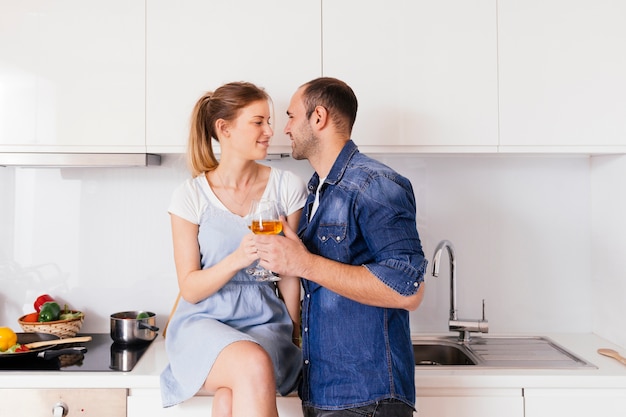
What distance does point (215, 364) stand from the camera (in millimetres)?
1736

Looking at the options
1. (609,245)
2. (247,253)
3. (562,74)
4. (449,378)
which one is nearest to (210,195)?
(247,253)

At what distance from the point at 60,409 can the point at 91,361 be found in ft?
0.65

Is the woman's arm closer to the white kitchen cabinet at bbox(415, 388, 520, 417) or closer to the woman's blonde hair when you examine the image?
the woman's blonde hair

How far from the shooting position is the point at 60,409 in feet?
6.54

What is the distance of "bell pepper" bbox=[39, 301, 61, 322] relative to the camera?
240 cm

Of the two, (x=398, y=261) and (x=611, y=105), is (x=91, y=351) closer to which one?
(x=398, y=261)

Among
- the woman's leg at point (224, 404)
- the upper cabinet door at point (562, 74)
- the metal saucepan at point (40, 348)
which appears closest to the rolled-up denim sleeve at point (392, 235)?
the woman's leg at point (224, 404)

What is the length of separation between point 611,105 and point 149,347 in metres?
1.87

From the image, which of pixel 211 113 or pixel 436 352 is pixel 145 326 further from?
pixel 436 352

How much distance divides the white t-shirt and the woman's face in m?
0.12

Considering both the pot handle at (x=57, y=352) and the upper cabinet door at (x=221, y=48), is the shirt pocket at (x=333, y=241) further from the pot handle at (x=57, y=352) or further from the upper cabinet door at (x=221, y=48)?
the pot handle at (x=57, y=352)

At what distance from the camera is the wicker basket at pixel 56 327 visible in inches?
93.0

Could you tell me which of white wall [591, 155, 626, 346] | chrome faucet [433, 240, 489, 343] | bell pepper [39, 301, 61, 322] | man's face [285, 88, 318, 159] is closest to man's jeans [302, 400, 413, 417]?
man's face [285, 88, 318, 159]

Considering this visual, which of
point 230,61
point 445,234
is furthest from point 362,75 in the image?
point 445,234
